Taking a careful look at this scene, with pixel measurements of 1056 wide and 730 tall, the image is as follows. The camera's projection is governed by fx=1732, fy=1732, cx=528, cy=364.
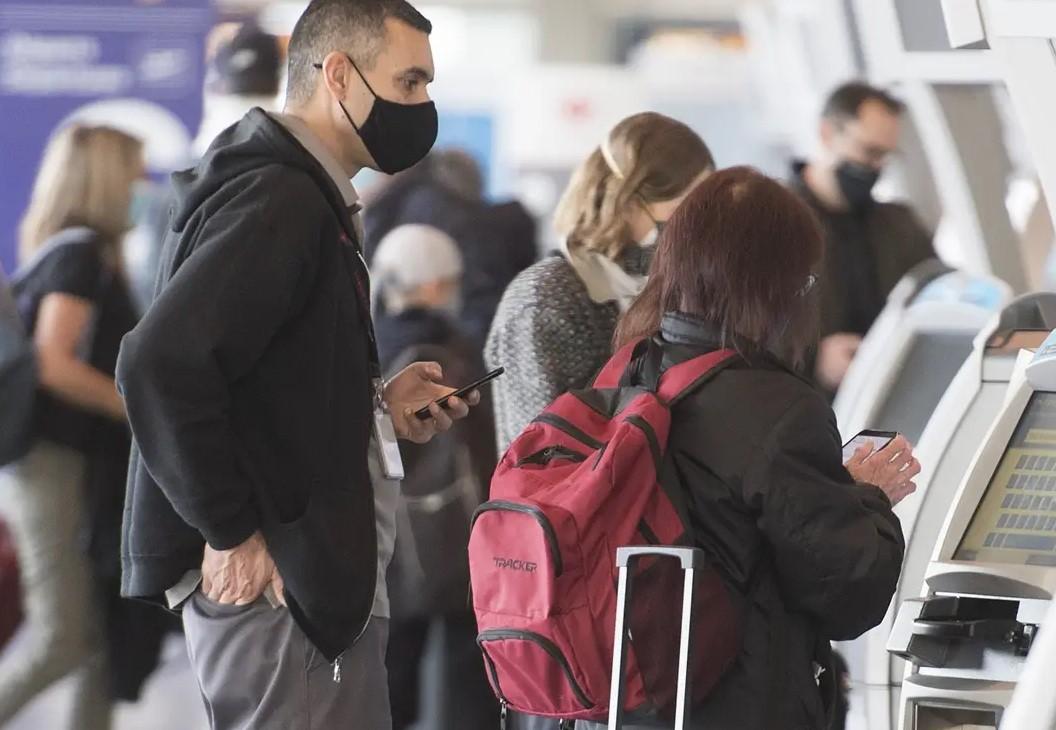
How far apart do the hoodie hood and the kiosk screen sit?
3.43 ft

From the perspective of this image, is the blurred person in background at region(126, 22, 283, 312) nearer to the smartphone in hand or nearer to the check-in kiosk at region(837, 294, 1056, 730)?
the check-in kiosk at region(837, 294, 1056, 730)

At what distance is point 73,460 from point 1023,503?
8.06 feet

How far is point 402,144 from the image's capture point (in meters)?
2.57

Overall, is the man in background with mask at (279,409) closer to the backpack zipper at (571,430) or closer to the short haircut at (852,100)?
the backpack zipper at (571,430)

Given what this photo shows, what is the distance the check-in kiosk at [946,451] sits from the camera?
10.2 ft

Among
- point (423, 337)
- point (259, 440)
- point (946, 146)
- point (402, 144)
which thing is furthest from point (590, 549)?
point (946, 146)

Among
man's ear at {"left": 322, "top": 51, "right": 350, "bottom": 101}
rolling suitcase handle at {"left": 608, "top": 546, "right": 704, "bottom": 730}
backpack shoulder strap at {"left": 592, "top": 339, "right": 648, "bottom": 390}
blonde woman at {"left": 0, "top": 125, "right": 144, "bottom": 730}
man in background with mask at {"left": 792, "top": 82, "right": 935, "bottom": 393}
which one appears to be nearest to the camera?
rolling suitcase handle at {"left": 608, "top": 546, "right": 704, "bottom": 730}

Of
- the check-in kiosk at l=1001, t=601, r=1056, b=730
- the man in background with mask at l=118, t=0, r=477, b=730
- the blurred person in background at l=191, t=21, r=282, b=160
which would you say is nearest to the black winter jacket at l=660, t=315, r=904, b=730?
the check-in kiosk at l=1001, t=601, r=1056, b=730

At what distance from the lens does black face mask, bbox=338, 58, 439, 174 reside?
8.31 ft

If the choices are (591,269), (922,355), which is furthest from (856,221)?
(591,269)

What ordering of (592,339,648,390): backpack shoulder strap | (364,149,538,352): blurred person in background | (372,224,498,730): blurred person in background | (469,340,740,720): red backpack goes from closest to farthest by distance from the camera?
(469,340,740,720): red backpack < (592,339,648,390): backpack shoulder strap < (372,224,498,730): blurred person in background < (364,149,538,352): blurred person in background

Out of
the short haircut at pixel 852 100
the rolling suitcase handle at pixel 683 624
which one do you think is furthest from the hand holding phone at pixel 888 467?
the short haircut at pixel 852 100

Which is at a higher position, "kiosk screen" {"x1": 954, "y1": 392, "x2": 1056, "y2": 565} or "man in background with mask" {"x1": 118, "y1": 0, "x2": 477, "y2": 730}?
"man in background with mask" {"x1": 118, "y1": 0, "x2": 477, "y2": 730}

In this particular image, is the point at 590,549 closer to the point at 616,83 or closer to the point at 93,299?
the point at 93,299
